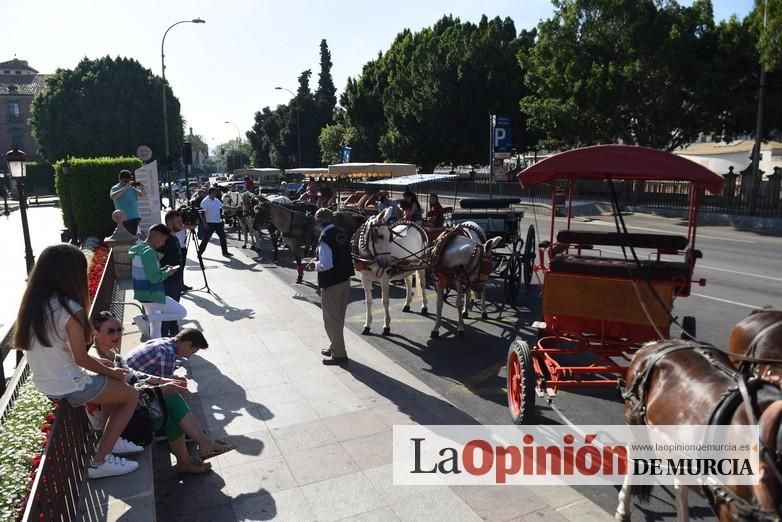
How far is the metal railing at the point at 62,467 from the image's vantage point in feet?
10.4

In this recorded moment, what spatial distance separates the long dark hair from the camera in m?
3.85

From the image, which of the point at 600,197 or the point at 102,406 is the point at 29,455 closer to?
the point at 102,406

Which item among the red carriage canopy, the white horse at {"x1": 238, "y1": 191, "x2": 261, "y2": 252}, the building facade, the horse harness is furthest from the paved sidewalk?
the building facade

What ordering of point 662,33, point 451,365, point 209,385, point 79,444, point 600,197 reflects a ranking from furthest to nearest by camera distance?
point 600,197
point 662,33
point 451,365
point 209,385
point 79,444

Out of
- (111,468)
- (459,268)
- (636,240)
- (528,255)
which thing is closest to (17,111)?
(528,255)

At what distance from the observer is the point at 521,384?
5.75m

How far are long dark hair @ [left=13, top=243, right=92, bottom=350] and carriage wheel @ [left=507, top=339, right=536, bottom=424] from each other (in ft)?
12.6

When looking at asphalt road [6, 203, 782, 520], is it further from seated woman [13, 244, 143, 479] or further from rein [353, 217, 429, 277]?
seated woman [13, 244, 143, 479]

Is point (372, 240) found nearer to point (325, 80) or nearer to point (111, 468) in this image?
point (111, 468)

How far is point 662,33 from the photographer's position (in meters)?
27.6

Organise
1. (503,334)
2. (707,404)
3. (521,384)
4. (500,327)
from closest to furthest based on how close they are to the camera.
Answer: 1. (707,404)
2. (521,384)
3. (503,334)
4. (500,327)

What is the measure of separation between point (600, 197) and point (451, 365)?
30189 millimetres

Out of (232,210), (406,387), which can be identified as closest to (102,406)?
(406,387)

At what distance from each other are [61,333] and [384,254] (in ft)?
18.6
